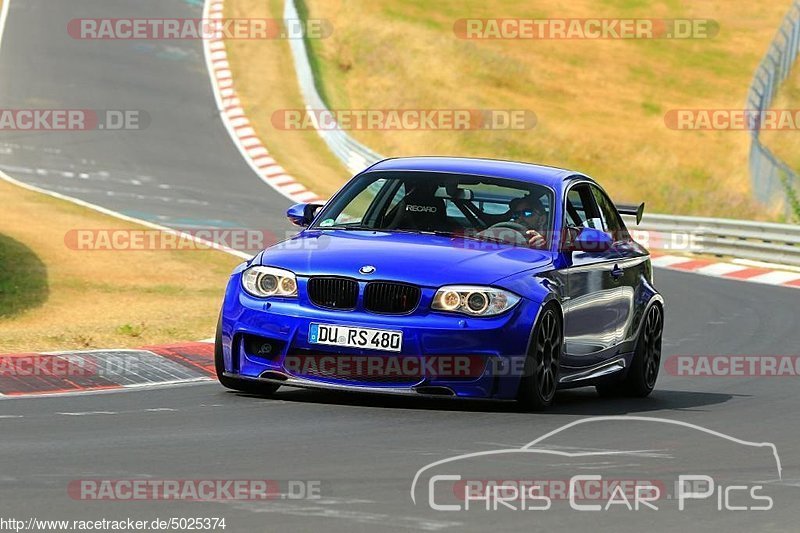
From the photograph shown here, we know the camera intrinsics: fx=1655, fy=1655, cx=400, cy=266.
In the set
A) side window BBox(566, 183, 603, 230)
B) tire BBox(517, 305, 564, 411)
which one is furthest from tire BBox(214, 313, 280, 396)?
side window BBox(566, 183, 603, 230)

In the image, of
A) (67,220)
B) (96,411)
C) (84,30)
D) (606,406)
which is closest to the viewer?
(96,411)

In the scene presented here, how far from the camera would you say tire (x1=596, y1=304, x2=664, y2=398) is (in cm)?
1146

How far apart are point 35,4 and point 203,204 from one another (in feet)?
67.0

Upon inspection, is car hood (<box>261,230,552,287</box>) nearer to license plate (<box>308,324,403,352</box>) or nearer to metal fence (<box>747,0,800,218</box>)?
license plate (<box>308,324,403,352</box>)

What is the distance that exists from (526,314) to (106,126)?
24743 mm

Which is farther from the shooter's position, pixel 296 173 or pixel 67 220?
pixel 296 173

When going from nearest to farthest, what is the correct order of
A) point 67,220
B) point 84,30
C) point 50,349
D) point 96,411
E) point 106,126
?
point 96,411 → point 50,349 → point 67,220 → point 106,126 → point 84,30

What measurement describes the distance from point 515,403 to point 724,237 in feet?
56.3

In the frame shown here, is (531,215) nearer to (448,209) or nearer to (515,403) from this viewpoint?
(448,209)

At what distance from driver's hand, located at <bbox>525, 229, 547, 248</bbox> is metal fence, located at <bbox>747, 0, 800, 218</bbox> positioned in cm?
2040

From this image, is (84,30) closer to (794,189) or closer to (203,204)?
(203,204)

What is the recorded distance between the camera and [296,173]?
3102 centimetres

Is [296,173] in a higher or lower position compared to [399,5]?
lower

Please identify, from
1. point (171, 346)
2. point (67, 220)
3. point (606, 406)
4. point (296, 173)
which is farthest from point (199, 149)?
point (606, 406)
